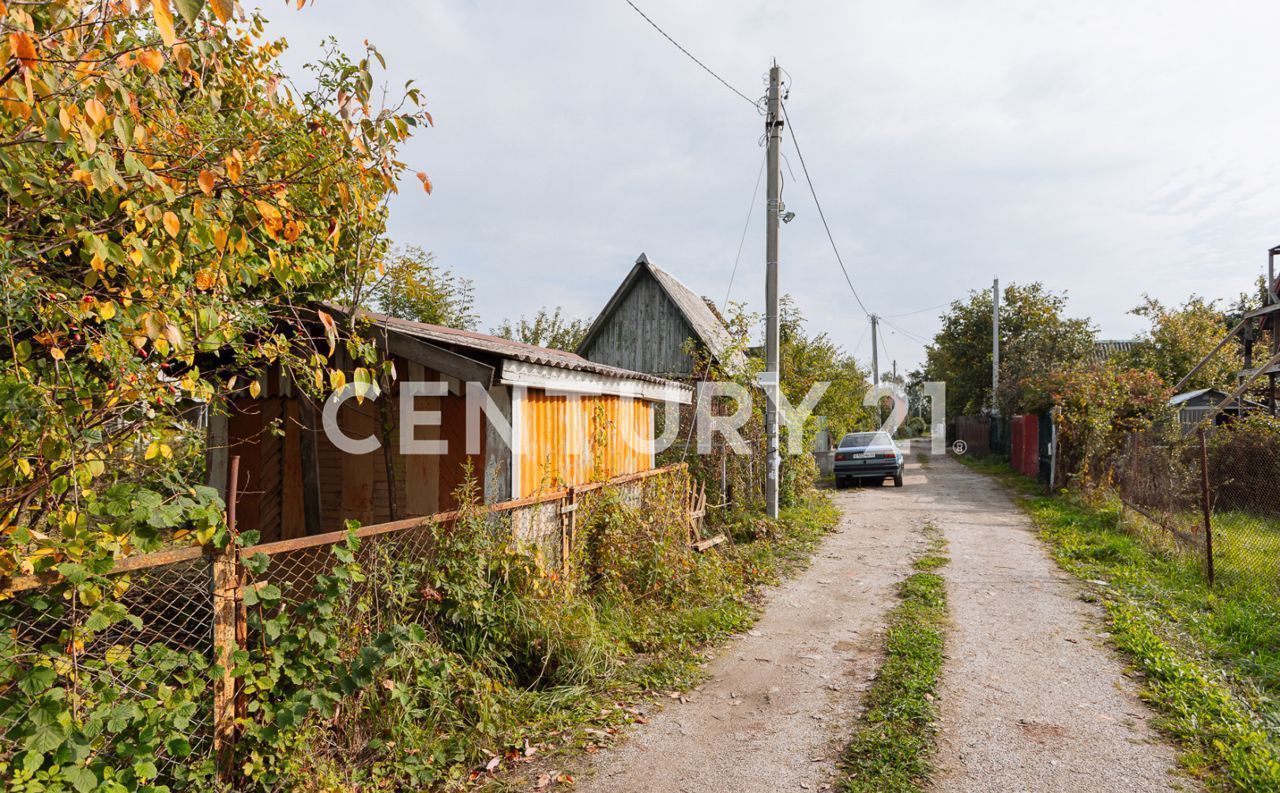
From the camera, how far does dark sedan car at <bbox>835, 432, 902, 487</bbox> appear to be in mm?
18484

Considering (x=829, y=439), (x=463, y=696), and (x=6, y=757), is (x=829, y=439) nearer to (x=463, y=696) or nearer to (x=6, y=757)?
(x=463, y=696)

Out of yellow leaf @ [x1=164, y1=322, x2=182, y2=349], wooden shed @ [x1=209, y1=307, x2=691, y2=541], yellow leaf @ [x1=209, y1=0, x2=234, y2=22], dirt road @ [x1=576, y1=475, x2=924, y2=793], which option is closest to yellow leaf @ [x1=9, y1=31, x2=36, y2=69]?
yellow leaf @ [x1=209, y1=0, x2=234, y2=22]

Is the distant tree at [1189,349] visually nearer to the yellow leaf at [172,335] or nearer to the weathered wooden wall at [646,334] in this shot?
the weathered wooden wall at [646,334]

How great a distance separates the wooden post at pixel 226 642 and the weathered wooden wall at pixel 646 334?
15640 millimetres

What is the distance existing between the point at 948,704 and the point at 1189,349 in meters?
29.3

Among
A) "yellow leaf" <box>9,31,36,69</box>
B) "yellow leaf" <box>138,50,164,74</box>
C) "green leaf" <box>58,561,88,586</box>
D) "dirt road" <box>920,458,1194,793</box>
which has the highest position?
"yellow leaf" <box>138,50,164,74</box>

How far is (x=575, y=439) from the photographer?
26.1ft

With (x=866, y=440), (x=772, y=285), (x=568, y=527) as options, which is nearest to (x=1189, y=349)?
(x=866, y=440)

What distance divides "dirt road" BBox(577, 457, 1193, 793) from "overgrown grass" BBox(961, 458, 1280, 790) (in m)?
0.21

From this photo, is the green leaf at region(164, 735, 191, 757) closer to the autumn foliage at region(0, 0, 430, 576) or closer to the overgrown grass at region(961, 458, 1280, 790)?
the autumn foliage at region(0, 0, 430, 576)

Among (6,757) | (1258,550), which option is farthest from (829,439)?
(6,757)

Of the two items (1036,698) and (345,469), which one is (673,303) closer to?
(345,469)

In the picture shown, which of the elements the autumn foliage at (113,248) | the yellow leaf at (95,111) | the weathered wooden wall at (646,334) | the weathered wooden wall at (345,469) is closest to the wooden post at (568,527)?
the weathered wooden wall at (345,469)

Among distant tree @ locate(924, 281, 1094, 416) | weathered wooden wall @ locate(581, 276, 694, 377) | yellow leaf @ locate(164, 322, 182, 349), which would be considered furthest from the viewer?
distant tree @ locate(924, 281, 1094, 416)
